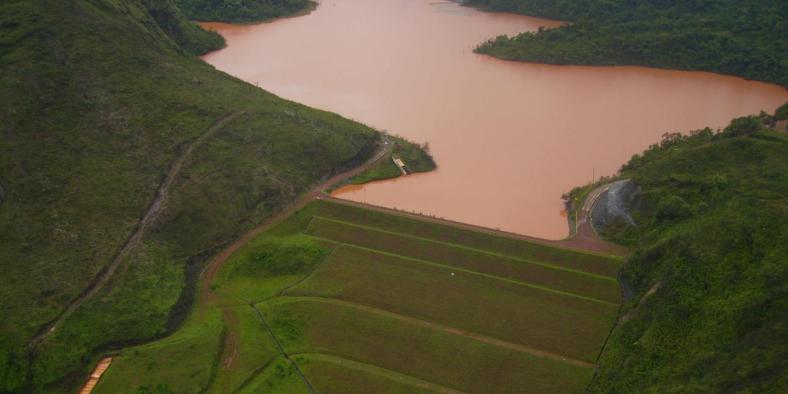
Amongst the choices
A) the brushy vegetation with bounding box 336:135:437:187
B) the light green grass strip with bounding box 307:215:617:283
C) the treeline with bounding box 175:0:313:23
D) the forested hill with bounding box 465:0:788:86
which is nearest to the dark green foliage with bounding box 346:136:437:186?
the brushy vegetation with bounding box 336:135:437:187

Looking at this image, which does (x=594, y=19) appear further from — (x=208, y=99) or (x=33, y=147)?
(x=33, y=147)

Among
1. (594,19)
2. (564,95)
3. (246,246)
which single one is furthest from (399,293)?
(594,19)

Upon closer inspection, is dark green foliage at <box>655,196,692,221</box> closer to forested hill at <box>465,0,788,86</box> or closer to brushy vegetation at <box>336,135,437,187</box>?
brushy vegetation at <box>336,135,437,187</box>

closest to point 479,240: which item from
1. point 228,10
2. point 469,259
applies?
point 469,259

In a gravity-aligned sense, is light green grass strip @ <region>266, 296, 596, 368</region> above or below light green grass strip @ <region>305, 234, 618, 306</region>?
below

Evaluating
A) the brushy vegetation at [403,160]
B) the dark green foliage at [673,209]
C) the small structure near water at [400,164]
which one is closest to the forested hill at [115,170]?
the brushy vegetation at [403,160]

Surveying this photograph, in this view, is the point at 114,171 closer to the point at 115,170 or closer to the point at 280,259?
the point at 115,170
